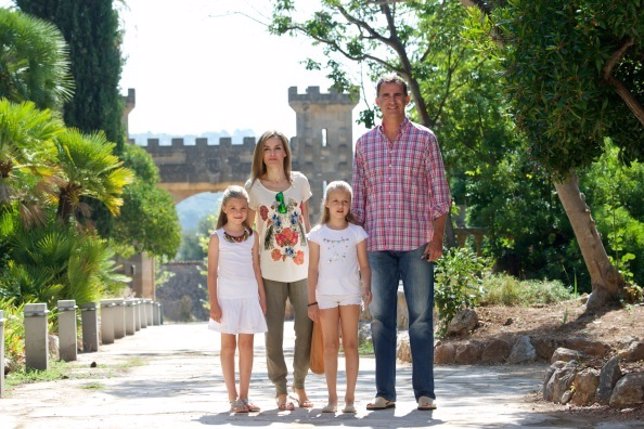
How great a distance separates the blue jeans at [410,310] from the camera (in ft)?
25.6

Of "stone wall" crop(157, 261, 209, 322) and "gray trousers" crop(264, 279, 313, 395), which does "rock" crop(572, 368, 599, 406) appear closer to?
"gray trousers" crop(264, 279, 313, 395)

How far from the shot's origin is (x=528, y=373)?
11.4 metres

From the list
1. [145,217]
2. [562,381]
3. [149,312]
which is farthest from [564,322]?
[145,217]

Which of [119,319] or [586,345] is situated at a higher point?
[119,319]

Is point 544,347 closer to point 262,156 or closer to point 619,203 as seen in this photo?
point 262,156

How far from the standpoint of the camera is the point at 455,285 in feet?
47.2

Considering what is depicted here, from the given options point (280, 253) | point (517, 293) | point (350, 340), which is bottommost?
point (350, 340)

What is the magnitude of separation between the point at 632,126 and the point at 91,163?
12192 millimetres

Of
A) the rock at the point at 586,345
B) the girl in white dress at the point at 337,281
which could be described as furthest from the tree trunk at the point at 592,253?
the girl in white dress at the point at 337,281

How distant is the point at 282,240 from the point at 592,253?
735cm

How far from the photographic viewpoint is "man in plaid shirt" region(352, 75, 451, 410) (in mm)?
7777

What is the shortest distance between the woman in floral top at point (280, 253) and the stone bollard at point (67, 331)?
7151 millimetres

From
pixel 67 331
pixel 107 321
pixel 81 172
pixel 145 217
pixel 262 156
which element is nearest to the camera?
pixel 262 156

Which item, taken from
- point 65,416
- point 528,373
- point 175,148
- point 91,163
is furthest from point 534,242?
point 175,148
